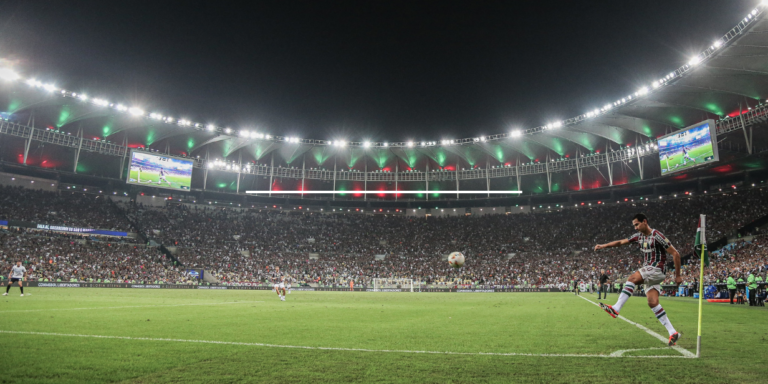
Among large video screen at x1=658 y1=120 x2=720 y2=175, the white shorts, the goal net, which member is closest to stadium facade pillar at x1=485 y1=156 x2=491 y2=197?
the goal net

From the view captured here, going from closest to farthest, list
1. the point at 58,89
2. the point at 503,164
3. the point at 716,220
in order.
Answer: the point at 58,89 < the point at 716,220 < the point at 503,164

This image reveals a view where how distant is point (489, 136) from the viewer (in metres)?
55.8

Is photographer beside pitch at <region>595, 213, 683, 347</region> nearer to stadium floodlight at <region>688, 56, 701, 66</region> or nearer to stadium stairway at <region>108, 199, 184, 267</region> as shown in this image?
stadium floodlight at <region>688, 56, 701, 66</region>

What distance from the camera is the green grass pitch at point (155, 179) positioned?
46562mm

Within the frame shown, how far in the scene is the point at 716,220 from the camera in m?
45.5

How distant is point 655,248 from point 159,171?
4980cm

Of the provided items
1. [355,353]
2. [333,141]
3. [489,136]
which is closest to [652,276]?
[355,353]

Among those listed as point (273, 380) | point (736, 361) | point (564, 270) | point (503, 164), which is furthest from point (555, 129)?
point (273, 380)

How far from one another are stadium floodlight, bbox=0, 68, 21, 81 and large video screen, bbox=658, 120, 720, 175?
57.0 m

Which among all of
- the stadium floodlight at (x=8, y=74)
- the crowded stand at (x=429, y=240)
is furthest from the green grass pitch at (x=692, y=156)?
the stadium floodlight at (x=8, y=74)

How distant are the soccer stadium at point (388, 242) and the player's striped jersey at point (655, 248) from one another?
0.03 meters

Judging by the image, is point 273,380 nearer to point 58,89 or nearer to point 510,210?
Answer: point 58,89

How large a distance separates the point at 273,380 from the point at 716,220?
5383 cm

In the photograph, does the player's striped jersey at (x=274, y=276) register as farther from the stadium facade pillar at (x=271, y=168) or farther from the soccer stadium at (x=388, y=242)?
the stadium facade pillar at (x=271, y=168)
